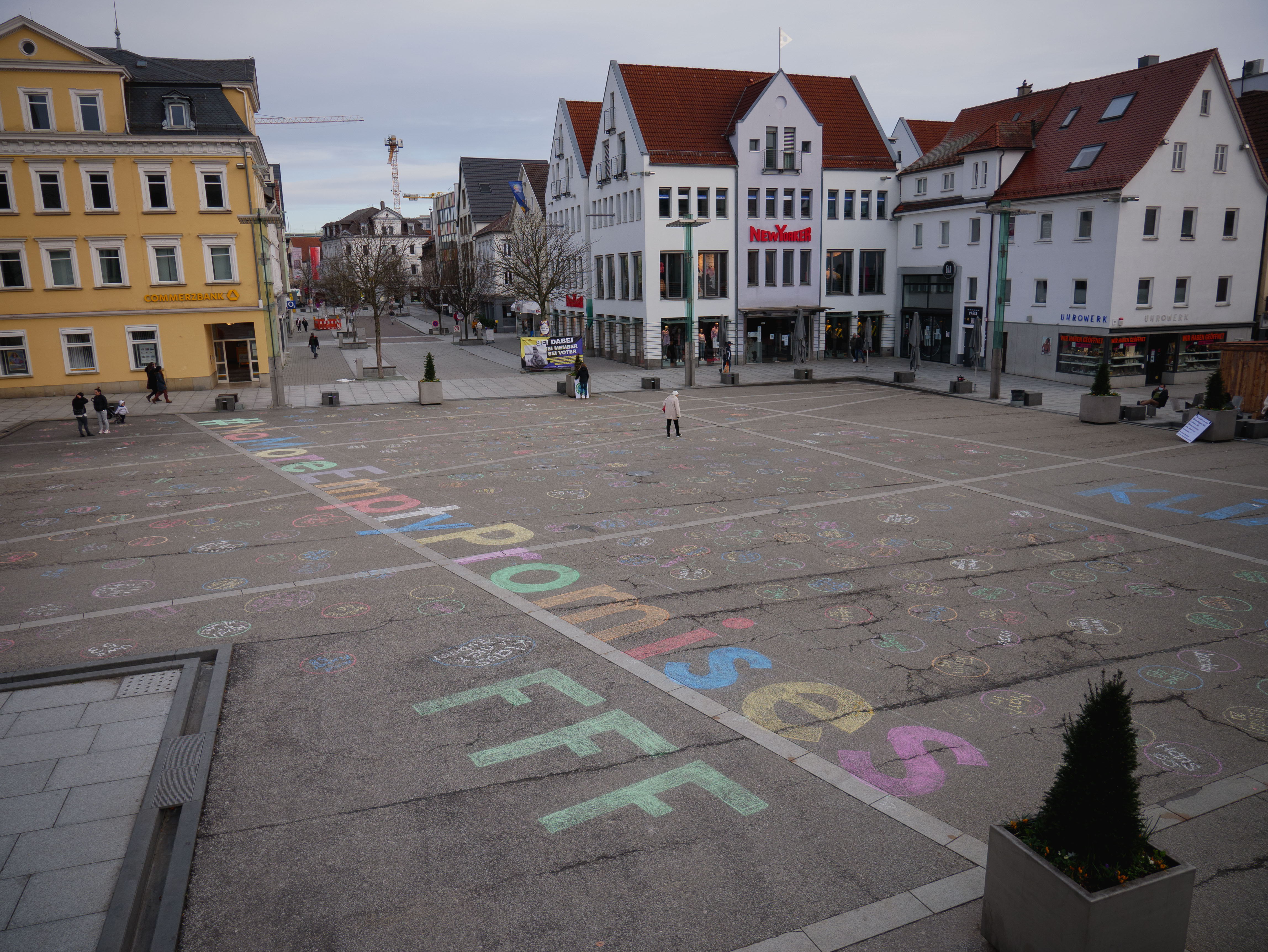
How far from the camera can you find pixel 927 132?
55375 millimetres

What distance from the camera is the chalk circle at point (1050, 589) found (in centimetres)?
1175

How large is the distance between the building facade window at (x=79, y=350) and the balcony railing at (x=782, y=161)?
3495 cm

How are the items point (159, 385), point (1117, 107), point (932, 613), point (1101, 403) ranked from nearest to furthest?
point (932, 613) → point (1101, 403) → point (159, 385) → point (1117, 107)

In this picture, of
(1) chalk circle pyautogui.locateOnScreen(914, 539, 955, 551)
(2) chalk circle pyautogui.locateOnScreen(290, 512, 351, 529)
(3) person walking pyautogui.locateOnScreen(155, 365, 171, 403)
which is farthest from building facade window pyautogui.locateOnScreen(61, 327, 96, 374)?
(1) chalk circle pyautogui.locateOnScreen(914, 539, 955, 551)

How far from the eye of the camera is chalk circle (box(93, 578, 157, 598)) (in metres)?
12.0

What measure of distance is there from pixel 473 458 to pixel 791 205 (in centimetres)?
3255

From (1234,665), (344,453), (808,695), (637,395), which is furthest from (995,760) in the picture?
(637,395)

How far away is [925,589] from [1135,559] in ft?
13.3

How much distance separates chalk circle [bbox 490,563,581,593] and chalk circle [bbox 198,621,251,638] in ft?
11.2

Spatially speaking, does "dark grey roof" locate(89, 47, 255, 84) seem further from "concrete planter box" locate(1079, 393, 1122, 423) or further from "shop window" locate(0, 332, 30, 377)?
"concrete planter box" locate(1079, 393, 1122, 423)

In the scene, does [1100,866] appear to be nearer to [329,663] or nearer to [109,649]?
[329,663]

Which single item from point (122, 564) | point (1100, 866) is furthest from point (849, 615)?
point (122, 564)

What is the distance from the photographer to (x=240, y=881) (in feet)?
20.0

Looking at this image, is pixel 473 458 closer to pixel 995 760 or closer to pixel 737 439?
pixel 737 439
